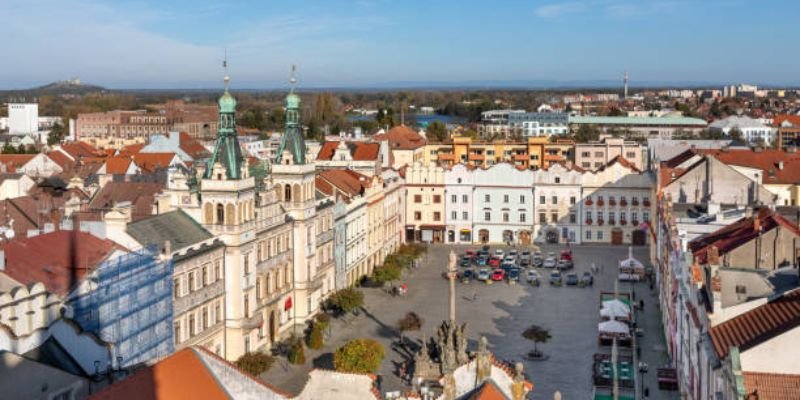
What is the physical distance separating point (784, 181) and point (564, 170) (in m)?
16.7

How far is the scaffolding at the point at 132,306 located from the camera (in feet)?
95.8

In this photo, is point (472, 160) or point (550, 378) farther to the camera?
point (472, 160)

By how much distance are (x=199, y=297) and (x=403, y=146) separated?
6271cm

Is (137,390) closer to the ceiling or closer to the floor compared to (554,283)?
closer to the ceiling

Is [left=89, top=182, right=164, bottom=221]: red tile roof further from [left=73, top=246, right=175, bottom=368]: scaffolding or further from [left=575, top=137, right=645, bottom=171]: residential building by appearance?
[left=575, top=137, right=645, bottom=171]: residential building

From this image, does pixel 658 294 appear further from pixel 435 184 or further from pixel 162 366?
pixel 162 366

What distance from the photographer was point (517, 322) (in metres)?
50.8

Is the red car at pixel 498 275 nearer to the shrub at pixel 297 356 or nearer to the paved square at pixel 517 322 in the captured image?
the paved square at pixel 517 322

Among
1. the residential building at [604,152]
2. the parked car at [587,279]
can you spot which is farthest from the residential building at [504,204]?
the residential building at [604,152]

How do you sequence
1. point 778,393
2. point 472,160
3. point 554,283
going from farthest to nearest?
point 472,160 → point 554,283 → point 778,393

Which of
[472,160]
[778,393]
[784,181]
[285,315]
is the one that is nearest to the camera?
[778,393]

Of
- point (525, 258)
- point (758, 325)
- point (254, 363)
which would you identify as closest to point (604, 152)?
point (525, 258)

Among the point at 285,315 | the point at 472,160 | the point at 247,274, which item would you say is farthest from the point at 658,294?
the point at 472,160

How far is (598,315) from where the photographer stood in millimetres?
51875
